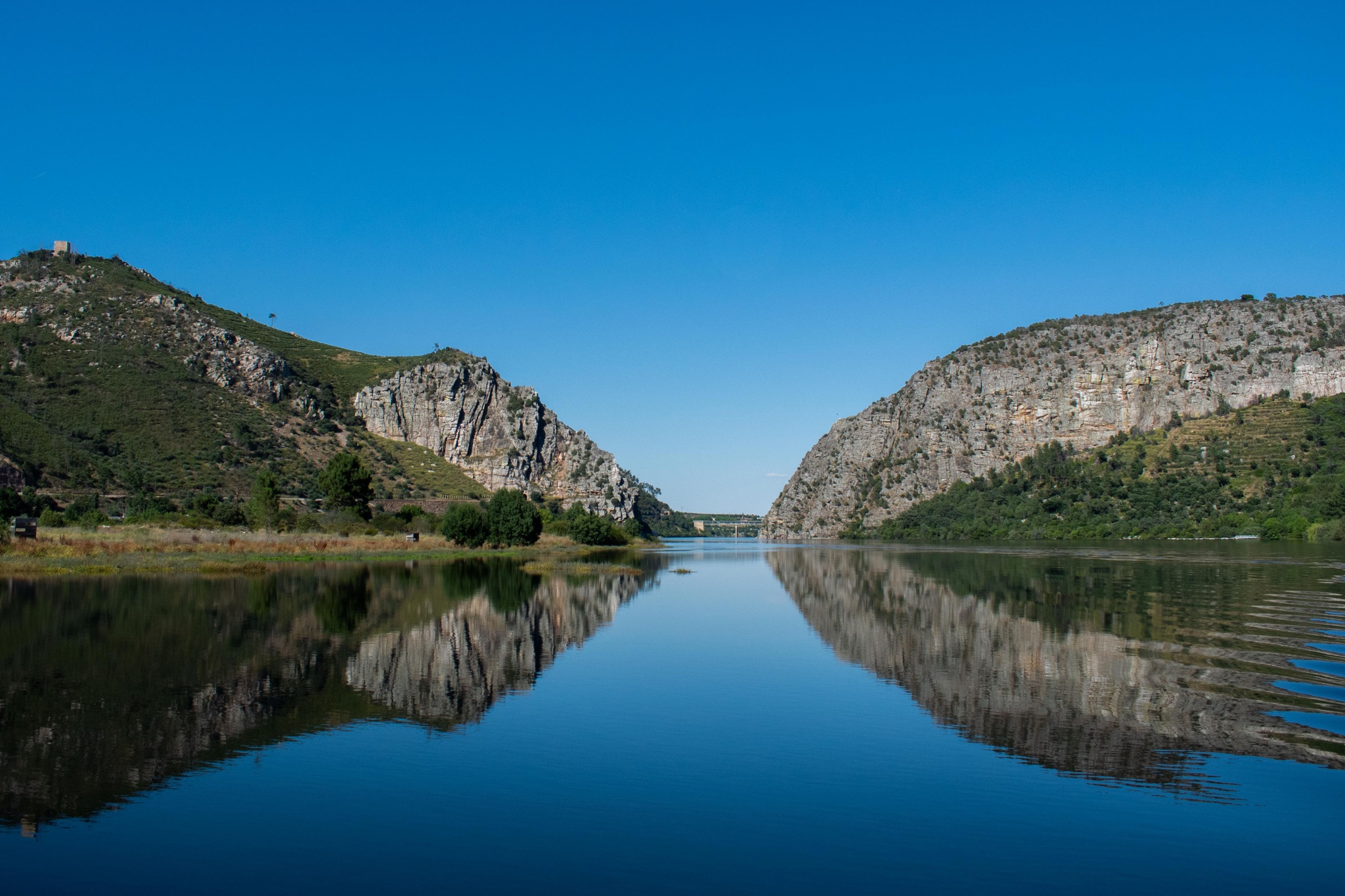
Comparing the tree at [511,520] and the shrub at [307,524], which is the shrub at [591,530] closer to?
the tree at [511,520]

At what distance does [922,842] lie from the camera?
10.7 metres

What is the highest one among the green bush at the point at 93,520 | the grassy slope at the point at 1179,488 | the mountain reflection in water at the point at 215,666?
the grassy slope at the point at 1179,488

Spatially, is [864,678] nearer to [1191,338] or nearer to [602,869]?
[602,869]

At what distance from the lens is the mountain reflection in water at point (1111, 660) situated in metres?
15.2

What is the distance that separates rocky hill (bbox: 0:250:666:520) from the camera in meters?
90.5

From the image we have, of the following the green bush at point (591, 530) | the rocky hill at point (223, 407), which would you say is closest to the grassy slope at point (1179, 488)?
Result: the rocky hill at point (223, 407)

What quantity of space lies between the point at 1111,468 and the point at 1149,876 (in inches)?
6716

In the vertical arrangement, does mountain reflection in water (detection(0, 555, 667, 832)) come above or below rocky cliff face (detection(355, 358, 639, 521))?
below

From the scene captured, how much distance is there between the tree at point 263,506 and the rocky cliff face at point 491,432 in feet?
249

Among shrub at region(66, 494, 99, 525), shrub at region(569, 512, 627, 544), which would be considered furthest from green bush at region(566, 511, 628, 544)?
shrub at region(66, 494, 99, 525)

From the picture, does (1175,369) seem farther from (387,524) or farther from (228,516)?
(228,516)

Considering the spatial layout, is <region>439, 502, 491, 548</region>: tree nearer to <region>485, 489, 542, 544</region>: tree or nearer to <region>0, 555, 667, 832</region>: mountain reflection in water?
<region>485, 489, 542, 544</region>: tree

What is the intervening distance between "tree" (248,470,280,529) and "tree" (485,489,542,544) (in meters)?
20.7

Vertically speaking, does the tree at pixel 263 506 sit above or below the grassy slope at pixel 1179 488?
below
